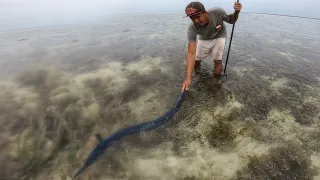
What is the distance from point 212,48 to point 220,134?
106 inches

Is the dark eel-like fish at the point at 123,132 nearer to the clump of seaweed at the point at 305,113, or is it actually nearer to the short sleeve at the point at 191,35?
the short sleeve at the point at 191,35

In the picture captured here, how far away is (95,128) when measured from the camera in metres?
4.50

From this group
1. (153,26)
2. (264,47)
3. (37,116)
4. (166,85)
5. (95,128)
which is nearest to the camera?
(95,128)

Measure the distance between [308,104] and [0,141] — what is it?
20.8 feet

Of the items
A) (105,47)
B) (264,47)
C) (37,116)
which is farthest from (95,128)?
(264,47)

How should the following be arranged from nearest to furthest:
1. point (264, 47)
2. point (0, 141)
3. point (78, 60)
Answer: point (0, 141) → point (78, 60) → point (264, 47)

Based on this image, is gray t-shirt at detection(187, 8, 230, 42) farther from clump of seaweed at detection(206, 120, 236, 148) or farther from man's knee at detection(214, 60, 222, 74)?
clump of seaweed at detection(206, 120, 236, 148)

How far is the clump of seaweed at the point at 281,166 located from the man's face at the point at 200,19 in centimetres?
292

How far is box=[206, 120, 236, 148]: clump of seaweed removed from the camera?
13.1 feet

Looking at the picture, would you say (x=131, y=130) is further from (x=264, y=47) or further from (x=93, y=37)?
(x=93, y=37)

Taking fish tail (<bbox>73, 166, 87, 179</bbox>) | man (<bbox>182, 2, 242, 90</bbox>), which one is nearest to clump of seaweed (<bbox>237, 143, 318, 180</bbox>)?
man (<bbox>182, 2, 242, 90</bbox>)

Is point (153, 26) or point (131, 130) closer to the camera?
point (131, 130)

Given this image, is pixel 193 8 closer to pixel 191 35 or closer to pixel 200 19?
pixel 200 19

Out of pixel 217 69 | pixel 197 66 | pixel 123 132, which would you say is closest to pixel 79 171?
pixel 123 132
